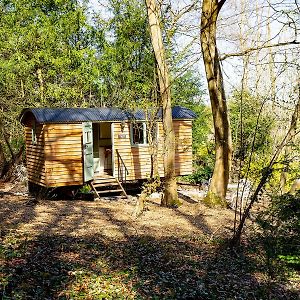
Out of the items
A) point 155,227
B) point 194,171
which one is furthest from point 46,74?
point 155,227

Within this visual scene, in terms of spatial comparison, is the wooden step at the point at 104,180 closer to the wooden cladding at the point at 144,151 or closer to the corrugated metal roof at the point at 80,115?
the wooden cladding at the point at 144,151

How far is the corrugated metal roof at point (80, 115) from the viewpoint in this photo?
11.8 m

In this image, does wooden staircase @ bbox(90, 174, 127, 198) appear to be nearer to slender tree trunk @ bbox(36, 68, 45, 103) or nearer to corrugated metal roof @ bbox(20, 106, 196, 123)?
corrugated metal roof @ bbox(20, 106, 196, 123)

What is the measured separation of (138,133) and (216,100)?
510 centimetres

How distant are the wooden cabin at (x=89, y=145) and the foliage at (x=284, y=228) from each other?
7941 mm

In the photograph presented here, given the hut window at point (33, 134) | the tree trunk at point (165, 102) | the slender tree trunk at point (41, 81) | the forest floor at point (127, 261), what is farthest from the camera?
the slender tree trunk at point (41, 81)

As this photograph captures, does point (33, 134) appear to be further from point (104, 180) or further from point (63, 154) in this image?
point (104, 180)

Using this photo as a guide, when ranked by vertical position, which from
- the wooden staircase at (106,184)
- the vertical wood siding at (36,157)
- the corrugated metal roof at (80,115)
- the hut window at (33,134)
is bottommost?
the wooden staircase at (106,184)

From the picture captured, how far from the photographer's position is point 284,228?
524cm

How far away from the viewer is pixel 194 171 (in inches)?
685

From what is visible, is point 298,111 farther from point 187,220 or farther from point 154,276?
point 154,276

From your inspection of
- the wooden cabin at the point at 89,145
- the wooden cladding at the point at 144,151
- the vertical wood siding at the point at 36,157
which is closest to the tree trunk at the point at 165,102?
the wooden cladding at the point at 144,151

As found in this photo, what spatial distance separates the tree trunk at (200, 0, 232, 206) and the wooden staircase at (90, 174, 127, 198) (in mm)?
4093

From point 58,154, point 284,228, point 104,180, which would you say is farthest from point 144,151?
point 284,228
